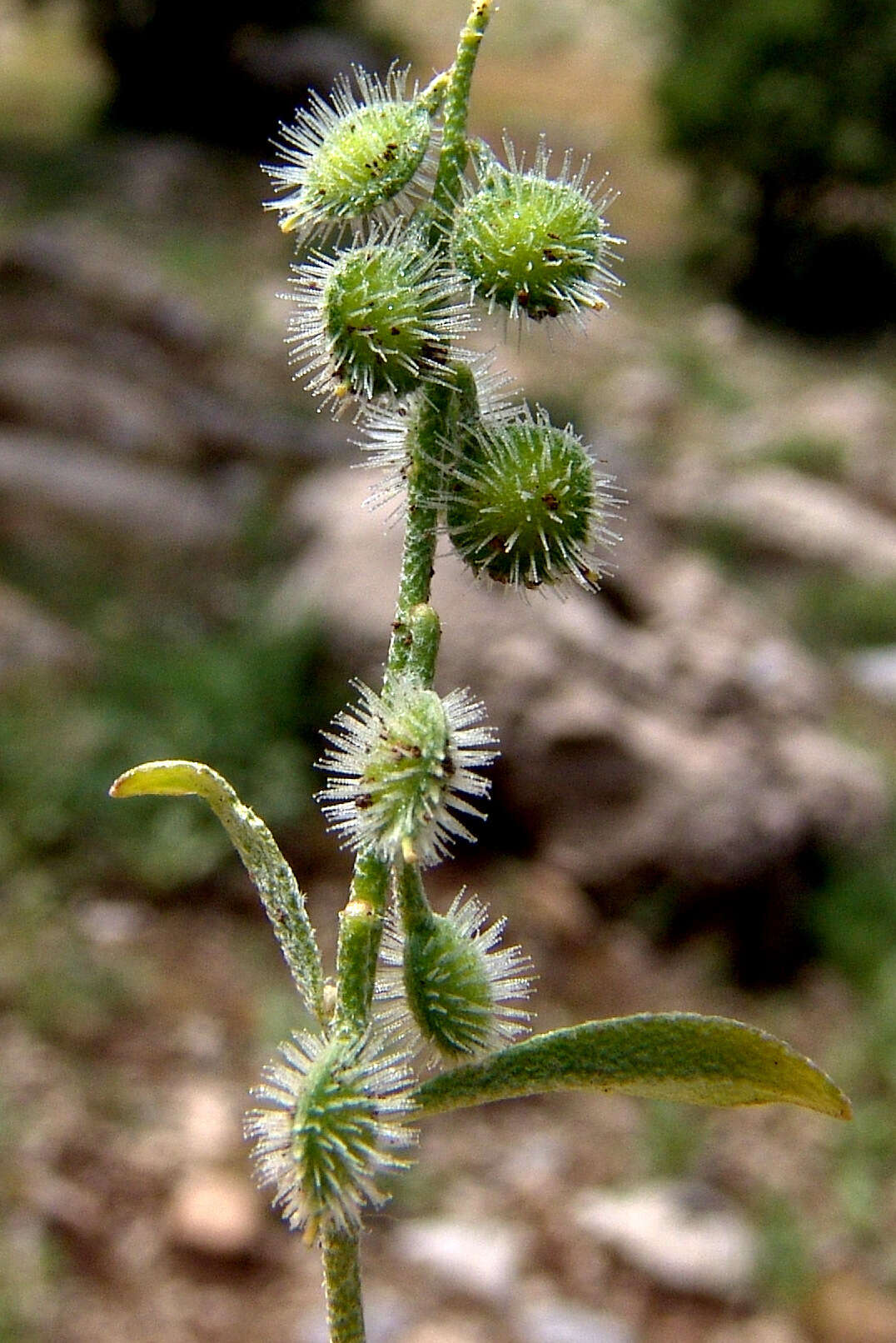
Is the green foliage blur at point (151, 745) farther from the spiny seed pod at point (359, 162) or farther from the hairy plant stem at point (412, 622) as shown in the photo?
the hairy plant stem at point (412, 622)

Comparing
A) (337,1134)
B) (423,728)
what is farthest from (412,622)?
(337,1134)

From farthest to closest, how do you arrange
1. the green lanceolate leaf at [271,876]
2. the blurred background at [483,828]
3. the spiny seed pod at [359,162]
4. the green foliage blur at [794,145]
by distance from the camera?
the green foliage blur at [794,145] < the blurred background at [483,828] < the spiny seed pod at [359,162] < the green lanceolate leaf at [271,876]

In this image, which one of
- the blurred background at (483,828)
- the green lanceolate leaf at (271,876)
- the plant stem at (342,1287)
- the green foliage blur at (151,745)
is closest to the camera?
the plant stem at (342,1287)

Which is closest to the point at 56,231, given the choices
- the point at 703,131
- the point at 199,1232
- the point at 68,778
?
the point at 703,131

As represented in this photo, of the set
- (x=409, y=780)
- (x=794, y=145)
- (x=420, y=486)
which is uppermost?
(x=794, y=145)

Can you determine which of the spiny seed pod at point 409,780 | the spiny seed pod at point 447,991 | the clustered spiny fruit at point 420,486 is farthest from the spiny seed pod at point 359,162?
the spiny seed pod at point 447,991

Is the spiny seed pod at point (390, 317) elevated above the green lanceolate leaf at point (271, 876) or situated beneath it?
elevated above

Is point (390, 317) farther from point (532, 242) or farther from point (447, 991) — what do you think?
point (447, 991)

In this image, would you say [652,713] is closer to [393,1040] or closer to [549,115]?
[393,1040]
